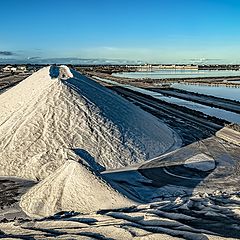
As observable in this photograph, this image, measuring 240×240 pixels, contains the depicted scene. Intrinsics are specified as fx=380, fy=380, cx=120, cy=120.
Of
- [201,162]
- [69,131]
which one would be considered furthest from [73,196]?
[201,162]

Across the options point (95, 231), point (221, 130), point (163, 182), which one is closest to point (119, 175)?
point (163, 182)

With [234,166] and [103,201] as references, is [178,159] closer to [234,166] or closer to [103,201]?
[234,166]

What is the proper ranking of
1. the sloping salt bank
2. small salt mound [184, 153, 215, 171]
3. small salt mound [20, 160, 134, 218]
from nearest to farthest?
small salt mound [20, 160, 134, 218] → small salt mound [184, 153, 215, 171] → the sloping salt bank

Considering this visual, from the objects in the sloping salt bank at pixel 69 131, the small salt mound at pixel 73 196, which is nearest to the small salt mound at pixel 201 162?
the sloping salt bank at pixel 69 131

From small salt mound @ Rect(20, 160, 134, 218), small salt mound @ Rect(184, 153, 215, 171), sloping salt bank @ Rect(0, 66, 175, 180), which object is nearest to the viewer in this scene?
small salt mound @ Rect(20, 160, 134, 218)

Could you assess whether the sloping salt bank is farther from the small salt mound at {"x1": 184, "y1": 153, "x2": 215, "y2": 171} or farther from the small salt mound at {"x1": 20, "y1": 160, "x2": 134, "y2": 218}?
the small salt mound at {"x1": 20, "y1": 160, "x2": 134, "y2": 218}

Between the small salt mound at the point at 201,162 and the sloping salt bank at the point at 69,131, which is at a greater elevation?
the sloping salt bank at the point at 69,131

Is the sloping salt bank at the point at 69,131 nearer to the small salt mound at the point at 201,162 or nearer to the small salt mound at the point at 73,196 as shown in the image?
the small salt mound at the point at 201,162

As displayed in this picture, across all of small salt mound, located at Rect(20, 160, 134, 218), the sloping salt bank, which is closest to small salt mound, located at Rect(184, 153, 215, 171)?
the sloping salt bank
